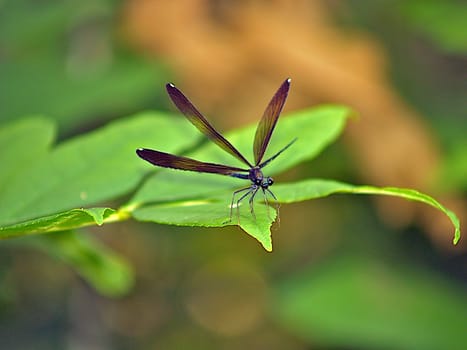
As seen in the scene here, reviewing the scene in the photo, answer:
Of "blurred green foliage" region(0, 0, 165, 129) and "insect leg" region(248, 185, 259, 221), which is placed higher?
"blurred green foliage" region(0, 0, 165, 129)

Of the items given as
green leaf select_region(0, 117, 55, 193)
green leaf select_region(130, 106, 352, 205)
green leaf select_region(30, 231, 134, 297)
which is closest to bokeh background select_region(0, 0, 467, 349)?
green leaf select_region(30, 231, 134, 297)

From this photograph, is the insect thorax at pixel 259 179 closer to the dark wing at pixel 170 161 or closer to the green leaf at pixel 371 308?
the dark wing at pixel 170 161

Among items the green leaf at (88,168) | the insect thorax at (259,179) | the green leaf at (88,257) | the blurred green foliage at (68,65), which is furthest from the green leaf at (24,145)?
the blurred green foliage at (68,65)

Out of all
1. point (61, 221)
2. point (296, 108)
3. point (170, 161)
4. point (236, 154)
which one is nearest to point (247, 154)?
point (236, 154)

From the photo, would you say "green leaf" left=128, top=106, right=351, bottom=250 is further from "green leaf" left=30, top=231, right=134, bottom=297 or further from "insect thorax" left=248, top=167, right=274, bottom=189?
"green leaf" left=30, top=231, right=134, bottom=297

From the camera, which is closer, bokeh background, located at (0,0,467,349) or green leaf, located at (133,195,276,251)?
green leaf, located at (133,195,276,251)

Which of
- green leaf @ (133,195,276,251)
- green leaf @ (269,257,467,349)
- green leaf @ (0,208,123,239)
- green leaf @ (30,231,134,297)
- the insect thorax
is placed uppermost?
green leaf @ (269,257,467,349)

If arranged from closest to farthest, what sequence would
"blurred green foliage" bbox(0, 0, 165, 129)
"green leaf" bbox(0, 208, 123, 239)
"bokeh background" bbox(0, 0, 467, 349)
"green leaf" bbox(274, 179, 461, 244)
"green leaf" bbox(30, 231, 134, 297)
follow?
1. "green leaf" bbox(0, 208, 123, 239)
2. "green leaf" bbox(274, 179, 461, 244)
3. "green leaf" bbox(30, 231, 134, 297)
4. "blurred green foliage" bbox(0, 0, 165, 129)
5. "bokeh background" bbox(0, 0, 467, 349)

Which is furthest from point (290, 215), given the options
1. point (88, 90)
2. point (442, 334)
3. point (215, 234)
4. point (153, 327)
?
point (88, 90)
